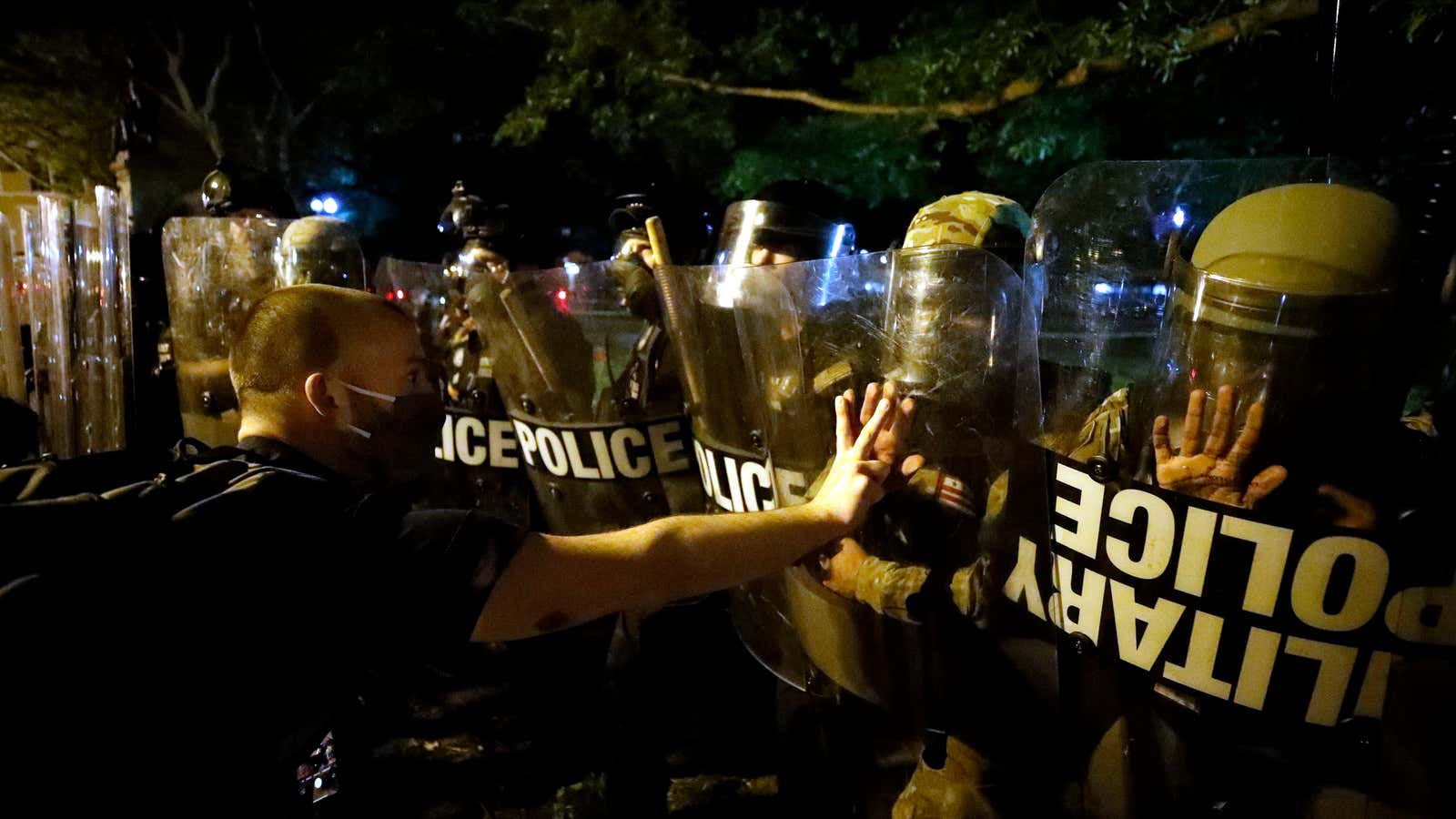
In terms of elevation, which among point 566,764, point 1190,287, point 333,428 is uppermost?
point 1190,287

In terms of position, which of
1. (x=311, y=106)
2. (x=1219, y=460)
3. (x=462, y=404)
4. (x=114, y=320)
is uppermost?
(x=311, y=106)

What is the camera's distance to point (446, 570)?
73.3 inches

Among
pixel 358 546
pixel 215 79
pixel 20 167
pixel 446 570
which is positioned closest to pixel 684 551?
pixel 446 570

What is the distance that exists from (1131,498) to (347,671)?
5.86ft

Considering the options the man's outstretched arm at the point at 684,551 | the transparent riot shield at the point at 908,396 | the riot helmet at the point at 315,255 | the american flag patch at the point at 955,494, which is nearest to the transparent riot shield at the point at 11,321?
the riot helmet at the point at 315,255

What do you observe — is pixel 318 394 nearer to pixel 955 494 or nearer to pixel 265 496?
pixel 265 496

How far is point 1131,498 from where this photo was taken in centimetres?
205

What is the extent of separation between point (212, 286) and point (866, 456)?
4.45 m

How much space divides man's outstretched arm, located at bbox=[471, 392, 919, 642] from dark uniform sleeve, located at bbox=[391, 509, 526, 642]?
49 millimetres

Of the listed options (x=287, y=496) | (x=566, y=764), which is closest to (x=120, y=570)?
(x=287, y=496)

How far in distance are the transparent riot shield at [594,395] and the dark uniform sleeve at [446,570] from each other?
2.19 metres

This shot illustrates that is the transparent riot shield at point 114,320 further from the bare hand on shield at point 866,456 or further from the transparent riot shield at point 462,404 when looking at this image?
the bare hand on shield at point 866,456

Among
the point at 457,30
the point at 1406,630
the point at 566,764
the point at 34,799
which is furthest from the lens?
the point at 457,30

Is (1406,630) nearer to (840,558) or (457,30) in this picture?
(840,558)
